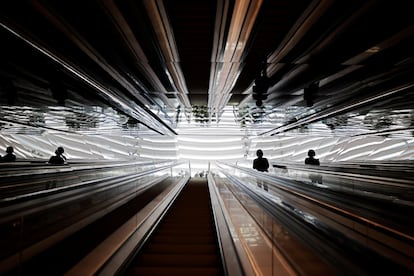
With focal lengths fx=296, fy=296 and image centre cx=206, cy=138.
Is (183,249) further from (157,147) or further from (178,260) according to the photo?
(157,147)

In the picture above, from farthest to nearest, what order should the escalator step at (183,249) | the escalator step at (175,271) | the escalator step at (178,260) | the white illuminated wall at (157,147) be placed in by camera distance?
the white illuminated wall at (157,147) < the escalator step at (183,249) < the escalator step at (178,260) < the escalator step at (175,271)

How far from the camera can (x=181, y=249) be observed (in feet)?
12.0

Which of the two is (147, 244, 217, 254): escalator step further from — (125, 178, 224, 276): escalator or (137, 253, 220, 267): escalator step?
(137, 253, 220, 267): escalator step

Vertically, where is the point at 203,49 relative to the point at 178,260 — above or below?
above

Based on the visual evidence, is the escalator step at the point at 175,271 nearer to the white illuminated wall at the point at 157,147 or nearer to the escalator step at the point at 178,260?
the escalator step at the point at 178,260

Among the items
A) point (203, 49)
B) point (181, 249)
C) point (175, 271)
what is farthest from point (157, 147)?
point (175, 271)

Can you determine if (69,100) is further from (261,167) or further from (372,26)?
→ (372,26)

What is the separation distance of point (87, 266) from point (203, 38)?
10.7 feet

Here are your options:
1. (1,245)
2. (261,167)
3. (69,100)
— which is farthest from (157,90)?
(1,245)

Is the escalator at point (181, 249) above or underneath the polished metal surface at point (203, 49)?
underneath

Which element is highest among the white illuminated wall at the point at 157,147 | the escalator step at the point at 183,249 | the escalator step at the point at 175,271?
the white illuminated wall at the point at 157,147

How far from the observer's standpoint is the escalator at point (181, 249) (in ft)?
9.82

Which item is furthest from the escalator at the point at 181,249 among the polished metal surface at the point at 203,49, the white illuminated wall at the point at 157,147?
the white illuminated wall at the point at 157,147

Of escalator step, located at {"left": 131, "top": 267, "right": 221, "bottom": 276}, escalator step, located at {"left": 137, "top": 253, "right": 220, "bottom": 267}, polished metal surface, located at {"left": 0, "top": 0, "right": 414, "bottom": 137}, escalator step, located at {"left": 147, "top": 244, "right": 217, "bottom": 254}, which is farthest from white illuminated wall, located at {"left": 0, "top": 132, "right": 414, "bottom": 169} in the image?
escalator step, located at {"left": 131, "top": 267, "right": 221, "bottom": 276}
